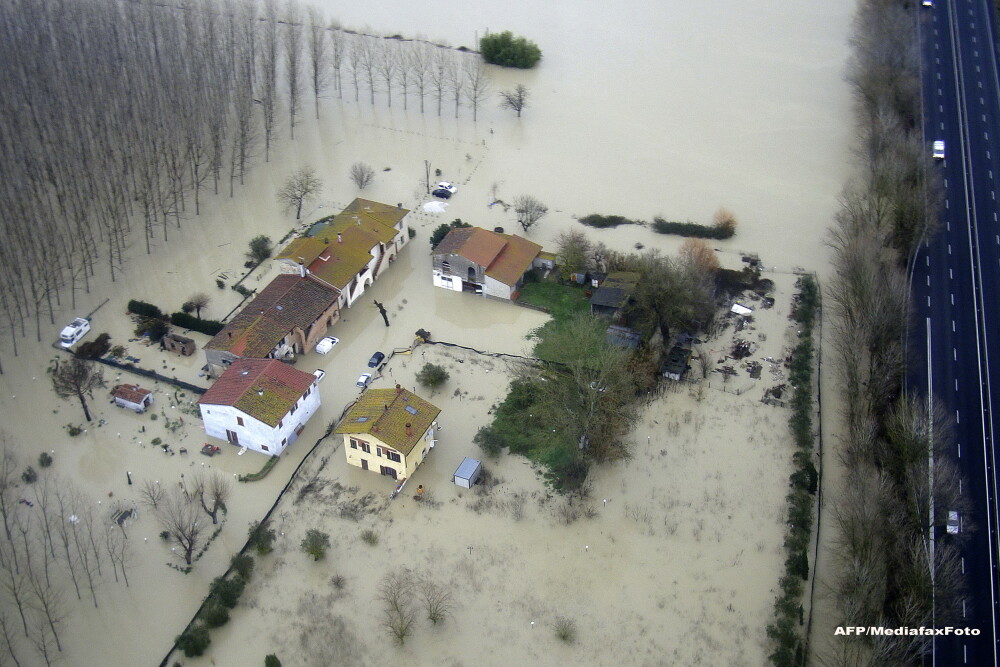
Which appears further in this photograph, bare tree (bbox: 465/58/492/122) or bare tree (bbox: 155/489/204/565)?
bare tree (bbox: 465/58/492/122)

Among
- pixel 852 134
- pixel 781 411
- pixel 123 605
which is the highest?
pixel 852 134

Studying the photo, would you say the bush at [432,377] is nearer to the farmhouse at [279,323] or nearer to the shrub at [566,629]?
the farmhouse at [279,323]

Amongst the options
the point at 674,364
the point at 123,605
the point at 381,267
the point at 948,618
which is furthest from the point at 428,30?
the point at 948,618

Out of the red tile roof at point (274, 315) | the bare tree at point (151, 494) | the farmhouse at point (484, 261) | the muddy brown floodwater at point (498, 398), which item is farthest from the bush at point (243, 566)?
the farmhouse at point (484, 261)

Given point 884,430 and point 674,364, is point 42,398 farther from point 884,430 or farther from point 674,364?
point 884,430

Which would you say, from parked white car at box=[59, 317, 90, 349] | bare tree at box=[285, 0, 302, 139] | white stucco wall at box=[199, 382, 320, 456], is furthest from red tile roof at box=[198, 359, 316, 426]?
bare tree at box=[285, 0, 302, 139]

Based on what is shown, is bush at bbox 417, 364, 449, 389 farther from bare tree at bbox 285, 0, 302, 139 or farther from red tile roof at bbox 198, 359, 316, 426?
bare tree at bbox 285, 0, 302, 139
